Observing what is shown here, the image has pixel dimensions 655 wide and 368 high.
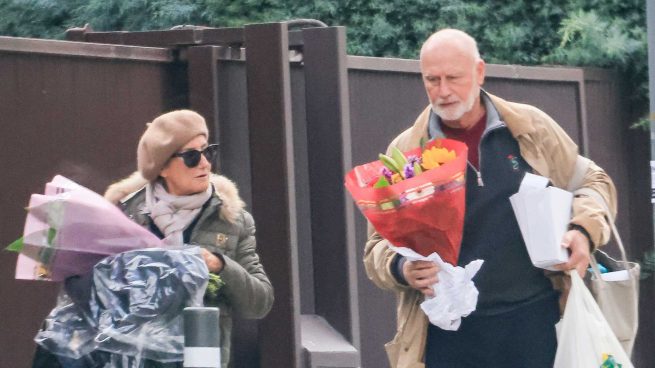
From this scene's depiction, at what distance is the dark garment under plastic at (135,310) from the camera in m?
4.79

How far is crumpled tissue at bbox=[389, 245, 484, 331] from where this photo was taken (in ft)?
16.4

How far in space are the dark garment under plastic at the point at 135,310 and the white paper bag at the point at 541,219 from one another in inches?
41.3

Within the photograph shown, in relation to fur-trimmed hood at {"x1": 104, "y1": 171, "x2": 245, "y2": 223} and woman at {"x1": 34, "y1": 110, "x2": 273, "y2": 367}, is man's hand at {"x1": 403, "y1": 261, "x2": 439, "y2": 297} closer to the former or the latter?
woman at {"x1": 34, "y1": 110, "x2": 273, "y2": 367}

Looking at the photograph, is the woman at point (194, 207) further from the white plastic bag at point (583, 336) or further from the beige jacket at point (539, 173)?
the white plastic bag at point (583, 336)

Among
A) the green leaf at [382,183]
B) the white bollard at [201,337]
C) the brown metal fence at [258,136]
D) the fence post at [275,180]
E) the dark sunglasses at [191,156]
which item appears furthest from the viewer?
the fence post at [275,180]

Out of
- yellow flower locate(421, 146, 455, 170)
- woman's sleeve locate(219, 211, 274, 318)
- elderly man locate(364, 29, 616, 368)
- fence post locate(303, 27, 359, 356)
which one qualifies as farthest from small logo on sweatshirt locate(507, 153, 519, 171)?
fence post locate(303, 27, 359, 356)

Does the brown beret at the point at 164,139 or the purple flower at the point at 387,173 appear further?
the brown beret at the point at 164,139

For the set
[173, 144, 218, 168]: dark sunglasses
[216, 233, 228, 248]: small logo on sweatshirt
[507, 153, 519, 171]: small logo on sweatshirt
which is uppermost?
[173, 144, 218, 168]: dark sunglasses

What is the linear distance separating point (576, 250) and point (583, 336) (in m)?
0.29

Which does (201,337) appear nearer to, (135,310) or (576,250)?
(135,310)

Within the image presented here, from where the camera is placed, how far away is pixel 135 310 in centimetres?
480

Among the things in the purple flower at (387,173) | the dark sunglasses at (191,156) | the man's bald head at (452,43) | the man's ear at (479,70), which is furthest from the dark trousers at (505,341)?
the dark sunglasses at (191,156)

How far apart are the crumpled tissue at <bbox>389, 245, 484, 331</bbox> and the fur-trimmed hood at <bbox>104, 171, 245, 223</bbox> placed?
2.02 feet

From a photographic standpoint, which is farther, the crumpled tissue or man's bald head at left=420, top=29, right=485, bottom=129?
man's bald head at left=420, top=29, right=485, bottom=129
